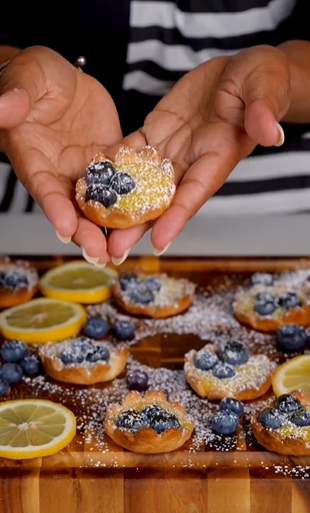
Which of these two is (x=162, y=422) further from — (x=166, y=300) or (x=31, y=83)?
(x=31, y=83)

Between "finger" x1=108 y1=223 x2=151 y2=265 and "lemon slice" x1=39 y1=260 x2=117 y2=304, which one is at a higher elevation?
"finger" x1=108 y1=223 x2=151 y2=265

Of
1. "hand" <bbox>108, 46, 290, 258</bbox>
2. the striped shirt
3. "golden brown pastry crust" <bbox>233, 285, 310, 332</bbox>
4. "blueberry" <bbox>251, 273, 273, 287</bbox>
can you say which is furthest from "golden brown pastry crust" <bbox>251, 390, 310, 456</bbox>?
the striped shirt

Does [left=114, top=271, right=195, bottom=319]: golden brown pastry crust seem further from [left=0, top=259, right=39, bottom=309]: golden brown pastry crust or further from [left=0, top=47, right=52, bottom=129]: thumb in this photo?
[left=0, top=47, right=52, bottom=129]: thumb

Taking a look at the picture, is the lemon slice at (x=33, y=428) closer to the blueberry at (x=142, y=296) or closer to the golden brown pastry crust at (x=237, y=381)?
the golden brown pastry crust at (x=237, y=381)

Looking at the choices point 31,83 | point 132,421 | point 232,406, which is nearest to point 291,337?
point 232,406

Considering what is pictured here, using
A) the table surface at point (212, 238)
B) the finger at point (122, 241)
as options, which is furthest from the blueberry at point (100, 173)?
the table surface at point (212, 238)

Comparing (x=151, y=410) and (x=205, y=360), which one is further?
(x=205, y=360)
